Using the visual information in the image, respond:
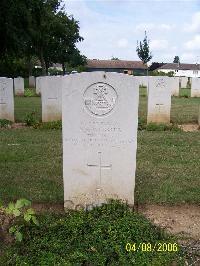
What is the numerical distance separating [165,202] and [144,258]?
145 centimetres

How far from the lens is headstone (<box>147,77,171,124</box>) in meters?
11.2

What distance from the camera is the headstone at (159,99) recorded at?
11.2 metres

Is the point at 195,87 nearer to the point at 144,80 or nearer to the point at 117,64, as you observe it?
the point at 144,80

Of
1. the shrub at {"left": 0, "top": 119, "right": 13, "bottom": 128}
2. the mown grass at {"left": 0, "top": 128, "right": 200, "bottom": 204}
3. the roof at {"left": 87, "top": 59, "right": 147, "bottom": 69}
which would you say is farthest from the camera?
the roof at {"left": 87, "top": 59, "right": 147, "bottom": 69}

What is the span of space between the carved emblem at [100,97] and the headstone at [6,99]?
7633 millimetres

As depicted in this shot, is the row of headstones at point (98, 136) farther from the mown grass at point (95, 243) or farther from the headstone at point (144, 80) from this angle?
the headstone at point (144, 80)

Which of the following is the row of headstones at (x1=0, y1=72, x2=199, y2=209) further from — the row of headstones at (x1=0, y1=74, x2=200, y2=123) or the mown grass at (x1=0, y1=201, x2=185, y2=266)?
the row of headstones at (x1=0, y1=74, x2=200, y2=123)

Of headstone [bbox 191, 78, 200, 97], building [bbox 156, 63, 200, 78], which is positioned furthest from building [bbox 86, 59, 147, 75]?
headstone [bbox 191, 78, 200, 97]

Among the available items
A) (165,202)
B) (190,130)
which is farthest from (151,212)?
(190,130)

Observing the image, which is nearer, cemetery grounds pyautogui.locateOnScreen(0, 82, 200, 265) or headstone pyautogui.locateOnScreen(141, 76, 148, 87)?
cemetery grounds pyautogui.locateOnScreen(0, 82, 200, 265)

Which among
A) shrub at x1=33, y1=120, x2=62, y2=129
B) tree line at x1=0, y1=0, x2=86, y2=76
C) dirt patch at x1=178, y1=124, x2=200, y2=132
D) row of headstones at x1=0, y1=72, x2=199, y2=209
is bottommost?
dirt patch at x1=178, y1=124, x2=200, y2=132

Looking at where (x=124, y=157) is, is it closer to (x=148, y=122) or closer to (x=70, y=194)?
(x=70, y=194)

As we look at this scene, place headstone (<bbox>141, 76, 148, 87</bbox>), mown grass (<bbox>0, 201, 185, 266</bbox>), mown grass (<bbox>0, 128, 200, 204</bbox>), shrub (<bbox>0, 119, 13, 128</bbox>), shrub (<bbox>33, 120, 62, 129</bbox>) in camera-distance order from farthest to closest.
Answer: headstone (<bbox>141, 76, 148, 87</bbox>)
shrub (<bbox>0, 119, 13, 128</bbox>)
shrub (<bbox>33, 120, 62, 129</bbox>)
mown grass (<bbox>0, 128, 200, 204</bbox>)
mown grass (<bbox>0, 201, 185, 266</bbox>)
